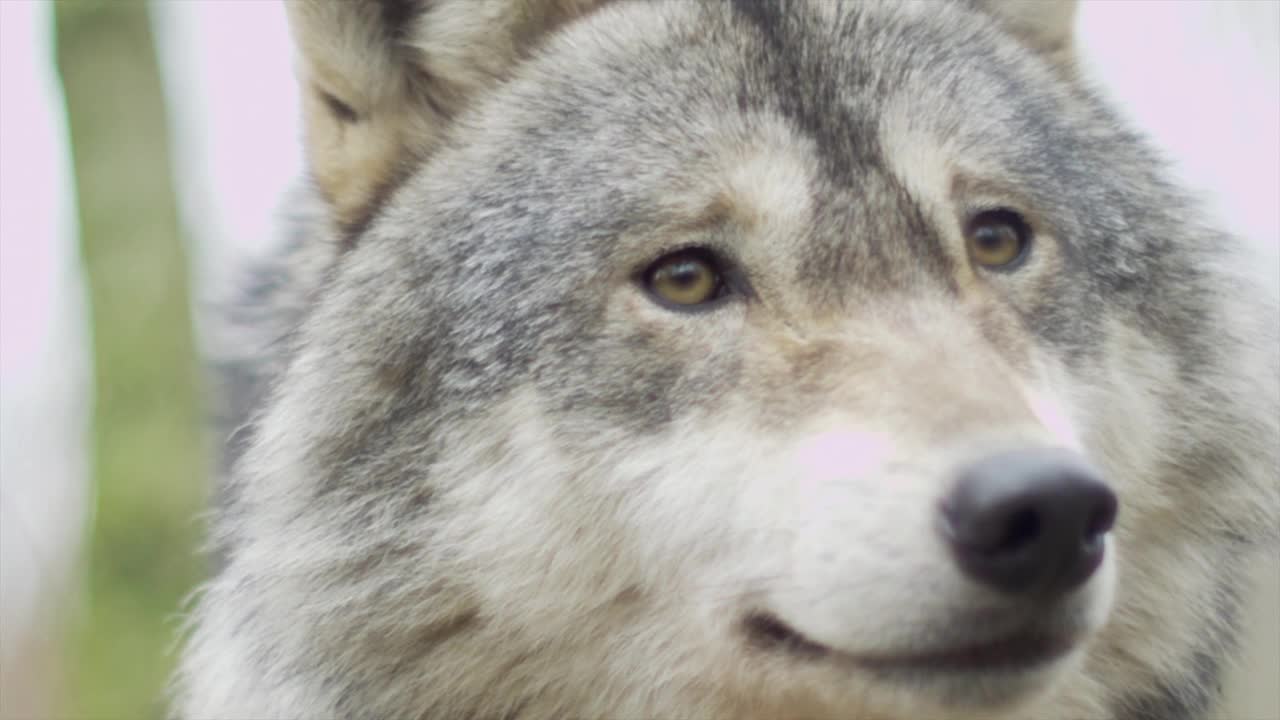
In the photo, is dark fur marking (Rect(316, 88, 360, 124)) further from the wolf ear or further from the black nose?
the black nose

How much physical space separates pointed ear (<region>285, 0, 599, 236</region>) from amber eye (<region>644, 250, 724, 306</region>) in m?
0.88

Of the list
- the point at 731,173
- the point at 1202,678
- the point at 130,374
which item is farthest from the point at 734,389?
the point at 130,374

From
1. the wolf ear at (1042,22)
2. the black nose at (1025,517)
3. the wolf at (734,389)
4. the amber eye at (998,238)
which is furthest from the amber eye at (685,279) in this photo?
the wolf ear at (1042,22)

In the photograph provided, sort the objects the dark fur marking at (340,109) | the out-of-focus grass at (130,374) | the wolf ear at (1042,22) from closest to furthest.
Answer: the dark fur marking at (340,109)
the wolf ear at (1042,22)
the out-of-focus grass at (130,374)

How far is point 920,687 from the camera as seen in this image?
2.36 meters

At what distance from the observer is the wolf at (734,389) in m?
2.37

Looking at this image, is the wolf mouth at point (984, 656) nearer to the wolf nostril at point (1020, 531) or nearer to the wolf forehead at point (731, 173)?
the wolf nostril at point (1020, 531)

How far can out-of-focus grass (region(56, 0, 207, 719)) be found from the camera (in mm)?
4664

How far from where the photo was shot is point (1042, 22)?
3756 mm

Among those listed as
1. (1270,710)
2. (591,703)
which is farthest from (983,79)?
(1270,710)

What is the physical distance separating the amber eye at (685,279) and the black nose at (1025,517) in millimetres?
867

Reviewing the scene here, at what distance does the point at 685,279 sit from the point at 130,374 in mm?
2828

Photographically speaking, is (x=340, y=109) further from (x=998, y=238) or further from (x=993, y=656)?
(x=993, y=656)

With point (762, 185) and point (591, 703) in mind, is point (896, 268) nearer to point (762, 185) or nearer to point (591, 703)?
point (762, 185)
